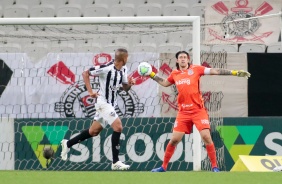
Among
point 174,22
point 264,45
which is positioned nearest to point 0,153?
point 174,22

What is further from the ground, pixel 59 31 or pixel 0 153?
pixel 59 31

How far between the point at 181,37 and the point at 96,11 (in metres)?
2.97

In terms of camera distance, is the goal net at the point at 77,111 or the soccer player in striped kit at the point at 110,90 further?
the goal net at the point at 77,111

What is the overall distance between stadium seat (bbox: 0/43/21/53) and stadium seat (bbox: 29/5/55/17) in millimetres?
3282

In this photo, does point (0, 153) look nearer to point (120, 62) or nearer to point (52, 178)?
point (120, 62)

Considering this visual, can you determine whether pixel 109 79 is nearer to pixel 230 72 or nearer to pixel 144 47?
pixel 230 72

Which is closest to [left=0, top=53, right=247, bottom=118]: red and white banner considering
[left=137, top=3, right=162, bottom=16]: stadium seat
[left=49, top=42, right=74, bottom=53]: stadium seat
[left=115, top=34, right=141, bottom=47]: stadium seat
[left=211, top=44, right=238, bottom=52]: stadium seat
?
[left=49, top=42, right=74, bottom=53]: stadium seat

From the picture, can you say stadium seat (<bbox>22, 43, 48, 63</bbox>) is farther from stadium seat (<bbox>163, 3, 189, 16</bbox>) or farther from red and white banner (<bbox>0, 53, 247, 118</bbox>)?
stadium seat (<bbox>163, 3, 189, 16</bbox>)

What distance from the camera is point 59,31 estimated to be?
15.0 metres

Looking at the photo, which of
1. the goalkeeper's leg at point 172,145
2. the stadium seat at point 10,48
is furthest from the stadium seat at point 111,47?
the goalkeeper's leg at point 172,145

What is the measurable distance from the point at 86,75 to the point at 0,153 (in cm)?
254

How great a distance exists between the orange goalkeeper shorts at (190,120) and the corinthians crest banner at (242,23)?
5.12 m

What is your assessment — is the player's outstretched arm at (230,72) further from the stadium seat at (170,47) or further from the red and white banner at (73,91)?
the stadium seat at (170,47)

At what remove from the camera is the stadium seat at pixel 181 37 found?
51.2ft
